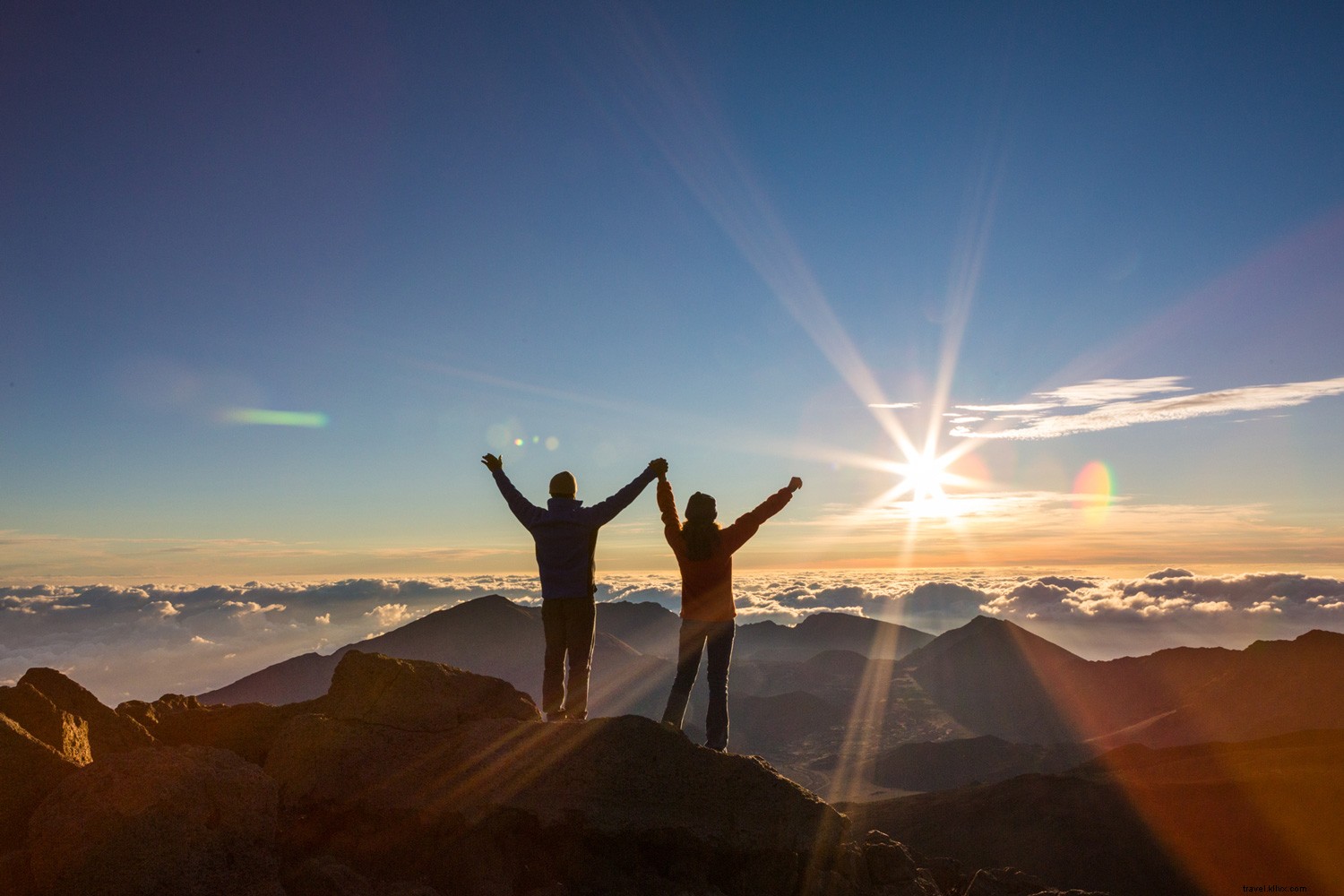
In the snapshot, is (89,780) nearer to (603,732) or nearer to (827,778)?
(603,732)

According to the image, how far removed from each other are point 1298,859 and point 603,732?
2265cm

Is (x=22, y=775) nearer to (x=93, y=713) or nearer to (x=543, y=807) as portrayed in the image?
(x=93, y=713)

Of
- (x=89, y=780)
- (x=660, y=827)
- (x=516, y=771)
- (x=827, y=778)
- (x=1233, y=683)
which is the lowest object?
(x=827, y=778)

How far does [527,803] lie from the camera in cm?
564

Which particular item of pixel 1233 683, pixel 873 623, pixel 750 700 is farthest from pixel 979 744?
pixel 873 623

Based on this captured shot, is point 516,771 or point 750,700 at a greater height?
point 516,771

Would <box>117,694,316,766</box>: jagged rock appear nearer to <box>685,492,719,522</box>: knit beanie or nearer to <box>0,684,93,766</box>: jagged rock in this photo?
<box>0,684,93,766</box>: jagged rock

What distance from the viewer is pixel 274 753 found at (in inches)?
236

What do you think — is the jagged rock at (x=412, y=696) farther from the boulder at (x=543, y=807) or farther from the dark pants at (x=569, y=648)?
the dark pants at (x=569, y=648)

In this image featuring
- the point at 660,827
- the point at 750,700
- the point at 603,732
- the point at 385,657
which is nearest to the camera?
the point at 660,827

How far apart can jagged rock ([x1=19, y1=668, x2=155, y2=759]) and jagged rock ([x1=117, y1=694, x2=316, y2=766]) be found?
359 millimetres

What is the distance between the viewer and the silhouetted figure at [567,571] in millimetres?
7641

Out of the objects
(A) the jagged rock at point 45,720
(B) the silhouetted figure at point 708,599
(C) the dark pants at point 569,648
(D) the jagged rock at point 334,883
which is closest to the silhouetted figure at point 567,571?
(C) the dark pants at point 569,648

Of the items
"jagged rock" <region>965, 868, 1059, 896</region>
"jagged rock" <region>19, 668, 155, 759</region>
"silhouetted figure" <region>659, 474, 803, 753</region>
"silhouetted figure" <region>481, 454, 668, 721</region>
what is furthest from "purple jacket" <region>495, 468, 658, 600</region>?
"jagged rock" <region>965, 868, 1059, 896</region>
